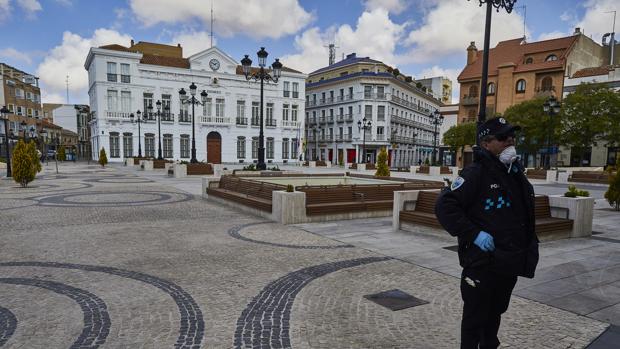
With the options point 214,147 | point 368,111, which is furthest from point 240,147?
point 368,111

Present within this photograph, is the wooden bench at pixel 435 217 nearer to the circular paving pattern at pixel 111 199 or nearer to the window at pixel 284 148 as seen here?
the circular paving pattern at pixel 111 199

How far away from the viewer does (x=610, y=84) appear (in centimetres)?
4203

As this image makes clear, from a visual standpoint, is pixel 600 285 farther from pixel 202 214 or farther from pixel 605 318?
pixel 202 214

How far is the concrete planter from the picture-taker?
855 centimetres

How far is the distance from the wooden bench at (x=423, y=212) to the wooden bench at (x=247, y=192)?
360 cm

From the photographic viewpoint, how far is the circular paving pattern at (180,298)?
3.67 m

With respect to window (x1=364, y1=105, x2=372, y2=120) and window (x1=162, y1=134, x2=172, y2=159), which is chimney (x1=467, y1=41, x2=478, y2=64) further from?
window (x1=162, y1=134, x2=172, y2=159)

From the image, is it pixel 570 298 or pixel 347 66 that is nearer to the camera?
Answer: pixel 570 298

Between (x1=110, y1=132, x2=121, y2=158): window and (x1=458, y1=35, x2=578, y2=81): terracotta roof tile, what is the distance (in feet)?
158

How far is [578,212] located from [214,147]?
4709 centimetres

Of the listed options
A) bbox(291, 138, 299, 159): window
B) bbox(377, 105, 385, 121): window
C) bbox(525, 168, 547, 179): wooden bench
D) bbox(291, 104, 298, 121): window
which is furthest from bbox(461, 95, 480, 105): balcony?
bbox(525, 168, 547, 179): wooden bench

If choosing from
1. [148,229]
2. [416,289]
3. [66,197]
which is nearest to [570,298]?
[416,289]

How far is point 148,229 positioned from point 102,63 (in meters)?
43.0

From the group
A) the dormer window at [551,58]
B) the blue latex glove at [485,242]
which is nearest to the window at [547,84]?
the dormer window at [551,58]
